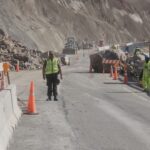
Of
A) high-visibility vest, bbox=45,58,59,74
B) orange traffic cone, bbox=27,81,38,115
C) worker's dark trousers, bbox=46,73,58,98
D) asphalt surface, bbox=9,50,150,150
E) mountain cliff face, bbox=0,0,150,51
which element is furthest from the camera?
mountain cliff face, bbox=0,0,150,51

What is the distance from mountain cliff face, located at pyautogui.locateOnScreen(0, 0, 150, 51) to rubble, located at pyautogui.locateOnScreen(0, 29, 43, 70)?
836cm

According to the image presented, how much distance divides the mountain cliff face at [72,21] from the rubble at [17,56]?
836cm

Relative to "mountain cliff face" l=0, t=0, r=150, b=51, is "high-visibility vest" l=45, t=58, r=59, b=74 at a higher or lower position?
lower

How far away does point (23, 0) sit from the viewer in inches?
3152

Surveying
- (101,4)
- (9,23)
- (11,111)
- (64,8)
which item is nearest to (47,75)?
(11,111)

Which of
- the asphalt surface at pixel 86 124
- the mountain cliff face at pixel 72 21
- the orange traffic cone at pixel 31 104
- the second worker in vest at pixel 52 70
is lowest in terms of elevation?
the asphalt surface at pixel 86 124

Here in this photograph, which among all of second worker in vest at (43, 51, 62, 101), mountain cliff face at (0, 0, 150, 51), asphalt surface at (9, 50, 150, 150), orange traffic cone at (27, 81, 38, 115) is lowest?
asphalt surface at (9, 50, 150, 150)

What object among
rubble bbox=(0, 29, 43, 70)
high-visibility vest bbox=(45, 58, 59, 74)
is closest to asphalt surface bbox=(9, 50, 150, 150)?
high-visibility vest bbox=(45, 58, 59, 74)

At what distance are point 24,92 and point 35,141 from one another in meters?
13.0

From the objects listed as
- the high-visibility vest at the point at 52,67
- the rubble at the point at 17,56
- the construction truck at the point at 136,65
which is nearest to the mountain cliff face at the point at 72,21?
the rubble at the point at 17,56

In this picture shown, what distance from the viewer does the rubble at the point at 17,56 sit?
49281 mm

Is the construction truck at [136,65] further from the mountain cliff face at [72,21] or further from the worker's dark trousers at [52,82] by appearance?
the mountain cliff face at [72,21]

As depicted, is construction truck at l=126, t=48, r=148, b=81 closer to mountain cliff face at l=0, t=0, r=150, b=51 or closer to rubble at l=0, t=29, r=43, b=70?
rubble at l=0, t=29, r=43, b=70

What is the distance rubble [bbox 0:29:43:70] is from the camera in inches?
1940
